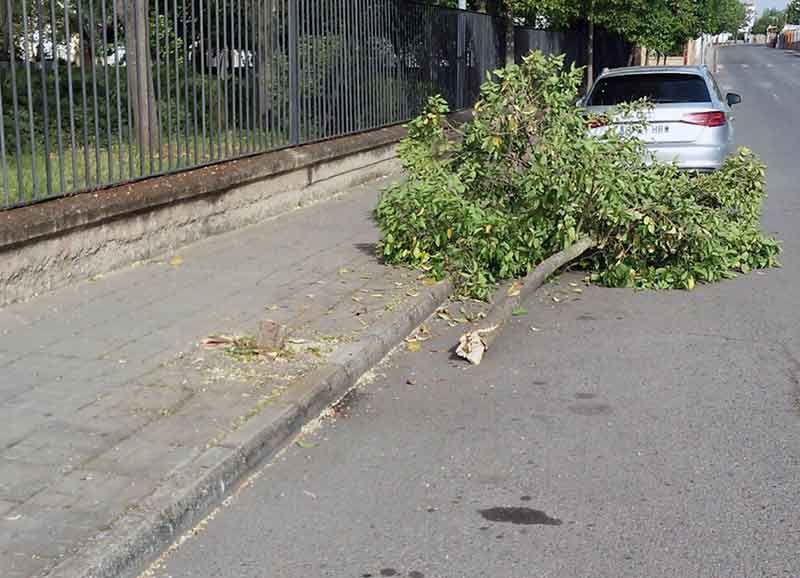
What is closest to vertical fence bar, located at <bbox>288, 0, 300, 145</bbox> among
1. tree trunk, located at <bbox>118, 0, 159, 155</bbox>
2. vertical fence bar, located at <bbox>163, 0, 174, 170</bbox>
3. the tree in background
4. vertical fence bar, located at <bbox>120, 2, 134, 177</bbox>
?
vertical fence bar, located at <bbox>163, 0, 174, 170</bbox>

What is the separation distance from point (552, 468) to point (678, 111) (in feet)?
29.8

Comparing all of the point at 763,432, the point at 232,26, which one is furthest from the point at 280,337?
the point at 232,26

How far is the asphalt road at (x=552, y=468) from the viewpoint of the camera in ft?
13.8

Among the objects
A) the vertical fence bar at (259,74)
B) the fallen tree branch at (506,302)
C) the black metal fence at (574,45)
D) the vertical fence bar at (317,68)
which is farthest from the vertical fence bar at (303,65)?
the black metal fence at (574,45)

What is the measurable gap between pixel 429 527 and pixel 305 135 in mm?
8675

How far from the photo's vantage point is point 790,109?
1361 inches

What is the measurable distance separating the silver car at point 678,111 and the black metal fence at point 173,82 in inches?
121

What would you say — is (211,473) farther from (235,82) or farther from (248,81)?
(248,81)

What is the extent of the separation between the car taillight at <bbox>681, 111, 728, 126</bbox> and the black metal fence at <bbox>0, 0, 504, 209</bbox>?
4.17 m

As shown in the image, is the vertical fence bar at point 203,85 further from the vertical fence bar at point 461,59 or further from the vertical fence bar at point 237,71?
the vertical fence bar at point 461,59

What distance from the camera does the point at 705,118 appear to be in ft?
43.4

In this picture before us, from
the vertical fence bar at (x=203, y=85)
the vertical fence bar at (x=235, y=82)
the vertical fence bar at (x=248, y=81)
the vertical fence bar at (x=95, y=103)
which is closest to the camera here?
the vertical fence bar at (x=95, y=103)

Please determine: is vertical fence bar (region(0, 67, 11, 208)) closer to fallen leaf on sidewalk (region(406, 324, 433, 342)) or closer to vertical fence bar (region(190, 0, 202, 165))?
vertical fence bar (region(190, 0, 202, 165))

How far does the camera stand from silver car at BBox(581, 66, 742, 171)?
1323 centimetres
